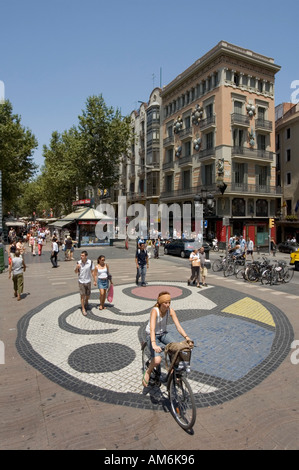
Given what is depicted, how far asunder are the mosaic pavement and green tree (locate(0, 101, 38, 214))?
2685cm

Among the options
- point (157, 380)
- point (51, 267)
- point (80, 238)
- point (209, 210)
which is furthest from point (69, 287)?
point (80, 238)

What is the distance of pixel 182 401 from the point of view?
393 cm

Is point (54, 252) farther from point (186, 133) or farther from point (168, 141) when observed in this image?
point (168, 141)

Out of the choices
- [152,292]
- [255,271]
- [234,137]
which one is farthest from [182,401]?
[234,137]

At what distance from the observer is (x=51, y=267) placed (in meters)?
18.1

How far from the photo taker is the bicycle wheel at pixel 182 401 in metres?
3.72

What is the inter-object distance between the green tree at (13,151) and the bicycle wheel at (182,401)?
1288 inches

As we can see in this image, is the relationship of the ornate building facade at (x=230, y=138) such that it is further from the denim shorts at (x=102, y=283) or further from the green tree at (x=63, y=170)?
the denim shorts at (x=102, y=283)

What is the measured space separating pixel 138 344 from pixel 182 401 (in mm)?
2641

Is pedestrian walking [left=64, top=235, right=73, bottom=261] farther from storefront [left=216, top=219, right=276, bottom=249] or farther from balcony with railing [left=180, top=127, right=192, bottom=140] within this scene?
balcony with railing [left=180, top=127, right=192, bottom=140]

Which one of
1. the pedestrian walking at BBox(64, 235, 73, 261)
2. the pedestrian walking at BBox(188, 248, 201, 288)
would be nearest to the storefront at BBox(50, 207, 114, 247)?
the pedestrian walking at BBox(64, 235, 73, 261)

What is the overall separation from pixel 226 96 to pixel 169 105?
1188cm

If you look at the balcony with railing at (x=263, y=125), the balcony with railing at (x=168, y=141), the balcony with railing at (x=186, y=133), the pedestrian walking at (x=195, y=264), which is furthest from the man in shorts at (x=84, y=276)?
the balcony with railing at (x=168, y=141)
